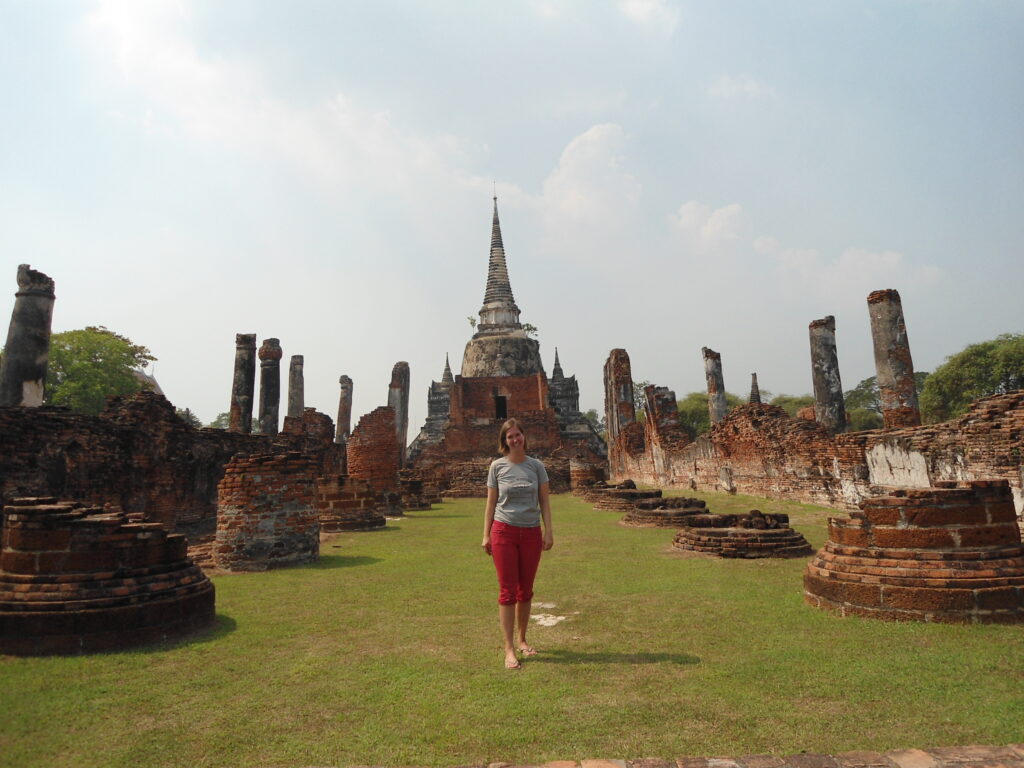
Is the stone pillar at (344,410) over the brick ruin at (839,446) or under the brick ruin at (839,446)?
over

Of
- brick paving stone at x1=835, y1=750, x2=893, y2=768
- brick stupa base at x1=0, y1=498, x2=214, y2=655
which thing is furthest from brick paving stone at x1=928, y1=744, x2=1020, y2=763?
brick stupa base at x1=0, y1=498, x2=214, y2=655

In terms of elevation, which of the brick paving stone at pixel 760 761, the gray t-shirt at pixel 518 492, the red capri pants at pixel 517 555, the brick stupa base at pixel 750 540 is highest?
the gray t-shirt at pixel 518 492

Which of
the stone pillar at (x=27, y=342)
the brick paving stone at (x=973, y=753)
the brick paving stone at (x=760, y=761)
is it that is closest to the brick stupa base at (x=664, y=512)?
the brick paving stone at (x=973, y=753)

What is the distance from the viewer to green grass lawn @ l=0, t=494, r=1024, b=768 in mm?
2275

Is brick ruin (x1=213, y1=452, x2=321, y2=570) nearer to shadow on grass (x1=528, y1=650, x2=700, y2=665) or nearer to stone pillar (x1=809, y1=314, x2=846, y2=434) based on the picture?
shadow on grass (x1=528, y1=650, x2=700, y2=665)

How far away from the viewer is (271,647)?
3.61 meters

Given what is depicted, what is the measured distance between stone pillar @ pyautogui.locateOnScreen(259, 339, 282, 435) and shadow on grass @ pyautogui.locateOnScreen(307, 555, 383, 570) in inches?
522

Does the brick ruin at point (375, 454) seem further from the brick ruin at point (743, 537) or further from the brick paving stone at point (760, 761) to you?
the brick paving stone at point (760, 761)

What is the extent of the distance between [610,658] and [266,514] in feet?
15.4

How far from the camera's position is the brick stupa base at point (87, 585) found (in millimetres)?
3514

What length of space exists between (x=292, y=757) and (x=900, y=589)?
10.8 feet

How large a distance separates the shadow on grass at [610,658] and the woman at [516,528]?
117 mm

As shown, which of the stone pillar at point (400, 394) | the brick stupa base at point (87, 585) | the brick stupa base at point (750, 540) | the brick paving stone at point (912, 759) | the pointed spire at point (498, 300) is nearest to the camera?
the brick paving stone at point (912, 759)

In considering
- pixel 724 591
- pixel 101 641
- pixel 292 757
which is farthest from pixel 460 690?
pixel 724 591
